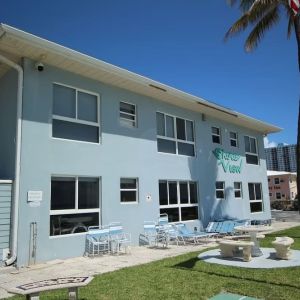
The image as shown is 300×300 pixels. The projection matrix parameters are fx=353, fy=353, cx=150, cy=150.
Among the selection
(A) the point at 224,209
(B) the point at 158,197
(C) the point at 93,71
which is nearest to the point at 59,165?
(C) the point at 93,71

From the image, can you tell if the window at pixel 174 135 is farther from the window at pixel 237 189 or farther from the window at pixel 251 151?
the window at pixel 251 151

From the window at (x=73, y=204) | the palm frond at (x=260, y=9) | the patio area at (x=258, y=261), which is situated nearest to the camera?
the patio area at (x=258, y=261)

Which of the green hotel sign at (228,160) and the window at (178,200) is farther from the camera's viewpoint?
the green hotel sign at (228,160)

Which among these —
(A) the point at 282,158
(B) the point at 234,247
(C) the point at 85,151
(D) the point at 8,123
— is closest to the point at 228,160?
(B) the point at 234,247

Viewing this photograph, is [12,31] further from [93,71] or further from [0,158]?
[0,158]

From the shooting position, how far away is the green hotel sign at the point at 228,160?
61.0ft

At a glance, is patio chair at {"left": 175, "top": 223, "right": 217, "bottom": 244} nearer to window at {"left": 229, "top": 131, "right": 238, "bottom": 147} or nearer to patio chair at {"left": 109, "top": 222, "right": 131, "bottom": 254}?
patio chair at {"left": 109, "top": 222, "right": 131, "bottom": 254}

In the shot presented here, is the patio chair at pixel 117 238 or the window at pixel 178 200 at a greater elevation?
the window at pixel 178 200

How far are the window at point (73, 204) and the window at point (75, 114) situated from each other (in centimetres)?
148

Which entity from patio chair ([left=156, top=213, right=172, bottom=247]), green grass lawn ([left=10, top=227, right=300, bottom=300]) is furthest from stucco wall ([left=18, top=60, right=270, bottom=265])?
green grass lawn ([left=10, top=227, right=300, bottom=300])

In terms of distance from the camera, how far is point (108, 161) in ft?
41.9

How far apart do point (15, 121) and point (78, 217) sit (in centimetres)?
363

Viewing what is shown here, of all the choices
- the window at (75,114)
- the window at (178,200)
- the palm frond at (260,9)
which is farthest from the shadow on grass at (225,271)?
the palm frond at (260,9)

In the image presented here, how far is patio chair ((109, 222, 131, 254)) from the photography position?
12.0 metres
